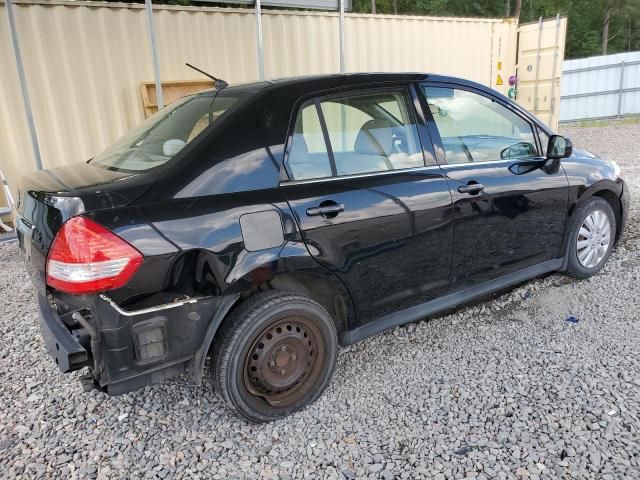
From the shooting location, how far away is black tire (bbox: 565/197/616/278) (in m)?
3.70

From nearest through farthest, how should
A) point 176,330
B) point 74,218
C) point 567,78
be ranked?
point 74,218 < point 176,330 < point 567,78

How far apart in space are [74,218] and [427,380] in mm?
1999

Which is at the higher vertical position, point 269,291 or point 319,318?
point 269,291

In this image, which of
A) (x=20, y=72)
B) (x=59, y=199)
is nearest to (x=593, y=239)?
(x=59, y=199)

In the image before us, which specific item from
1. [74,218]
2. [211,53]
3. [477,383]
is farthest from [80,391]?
[211,53]

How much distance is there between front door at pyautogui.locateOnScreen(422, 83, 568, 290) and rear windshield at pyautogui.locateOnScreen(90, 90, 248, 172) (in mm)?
1277

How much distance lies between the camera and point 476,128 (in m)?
3.30

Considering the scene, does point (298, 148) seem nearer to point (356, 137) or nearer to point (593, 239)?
point (356, 137)

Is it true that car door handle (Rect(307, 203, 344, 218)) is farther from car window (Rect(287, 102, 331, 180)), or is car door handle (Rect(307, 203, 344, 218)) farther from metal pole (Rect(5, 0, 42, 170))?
metal pole (Rect(5, 0, 42, 170))

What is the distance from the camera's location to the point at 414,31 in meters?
8.66

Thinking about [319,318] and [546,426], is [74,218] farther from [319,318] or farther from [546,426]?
[546,426]

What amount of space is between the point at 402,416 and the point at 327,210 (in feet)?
3.65

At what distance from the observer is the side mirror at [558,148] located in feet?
11.0

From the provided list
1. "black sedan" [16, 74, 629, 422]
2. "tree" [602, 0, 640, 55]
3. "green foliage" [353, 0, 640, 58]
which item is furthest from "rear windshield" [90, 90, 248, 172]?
"tree" [602, 0, 640, 55]
